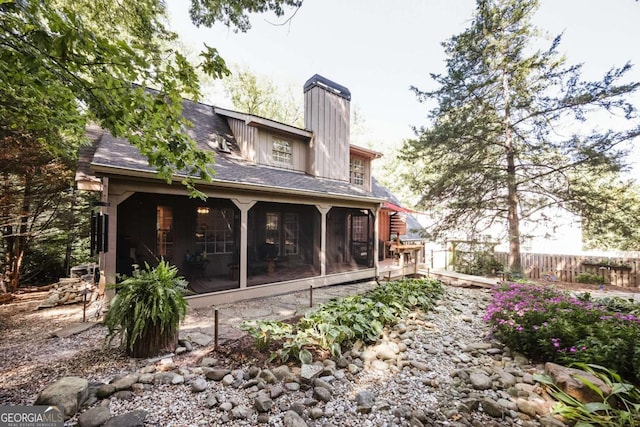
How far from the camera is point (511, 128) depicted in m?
9.38

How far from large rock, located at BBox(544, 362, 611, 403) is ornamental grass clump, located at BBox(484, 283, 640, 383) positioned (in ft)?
1.36

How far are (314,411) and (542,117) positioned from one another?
1139cm

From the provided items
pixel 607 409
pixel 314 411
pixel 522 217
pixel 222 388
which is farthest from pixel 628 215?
pixel 222 388

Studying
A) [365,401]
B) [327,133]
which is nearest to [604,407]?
[365,401]

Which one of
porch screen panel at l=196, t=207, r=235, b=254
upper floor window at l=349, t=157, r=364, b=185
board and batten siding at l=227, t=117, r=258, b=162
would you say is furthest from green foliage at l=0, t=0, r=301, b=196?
upper floor window at l=349, t=157, r=364, b=185

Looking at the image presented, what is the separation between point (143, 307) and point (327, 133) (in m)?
8.06

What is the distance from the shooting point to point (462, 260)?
33.8 ft

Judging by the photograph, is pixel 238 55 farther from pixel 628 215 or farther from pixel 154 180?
pixel 628 215

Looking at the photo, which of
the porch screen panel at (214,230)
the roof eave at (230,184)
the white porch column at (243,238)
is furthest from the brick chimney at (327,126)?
the white porch column at (243,238)

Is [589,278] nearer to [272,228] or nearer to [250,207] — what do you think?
[272,228]

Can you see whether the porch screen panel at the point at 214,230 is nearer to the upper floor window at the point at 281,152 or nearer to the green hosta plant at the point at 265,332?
the upper floor window at the point at 281,152

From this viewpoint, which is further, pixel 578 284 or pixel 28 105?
pixel 578 284

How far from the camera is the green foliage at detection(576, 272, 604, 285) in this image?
343 inches

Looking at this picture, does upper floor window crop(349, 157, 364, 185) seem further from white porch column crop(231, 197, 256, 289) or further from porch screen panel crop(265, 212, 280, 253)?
white porch column crop(231, 197, 256, 289)
